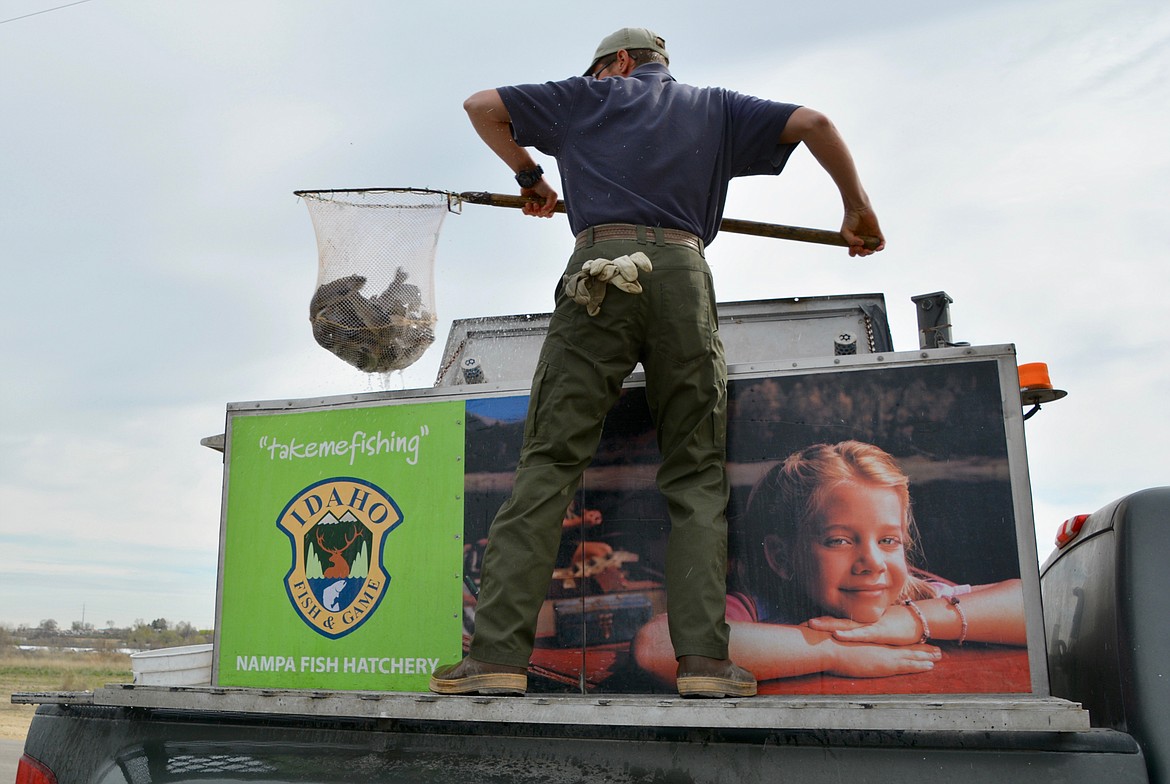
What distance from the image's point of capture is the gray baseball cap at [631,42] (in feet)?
11.2

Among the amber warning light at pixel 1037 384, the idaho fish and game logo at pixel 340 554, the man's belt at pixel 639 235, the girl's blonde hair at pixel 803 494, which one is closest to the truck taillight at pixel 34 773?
the idaho fish and game logo at pixel 340 554

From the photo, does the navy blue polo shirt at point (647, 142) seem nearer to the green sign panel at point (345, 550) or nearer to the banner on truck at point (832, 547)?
the banner on truck at point (832, 547)

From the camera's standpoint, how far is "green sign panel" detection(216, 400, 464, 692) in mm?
3160

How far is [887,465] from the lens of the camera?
2.79 m

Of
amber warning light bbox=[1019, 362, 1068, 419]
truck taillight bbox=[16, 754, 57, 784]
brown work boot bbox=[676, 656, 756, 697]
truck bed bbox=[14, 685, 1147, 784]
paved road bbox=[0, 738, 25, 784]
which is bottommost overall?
paved road bbox=[0, 738, 25, 784]

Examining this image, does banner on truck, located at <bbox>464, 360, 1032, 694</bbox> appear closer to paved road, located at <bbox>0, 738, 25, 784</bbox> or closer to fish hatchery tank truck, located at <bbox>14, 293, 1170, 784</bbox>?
fish hatchery tank truck, located at <bbox>14, 293, 1170, 784</bbox>

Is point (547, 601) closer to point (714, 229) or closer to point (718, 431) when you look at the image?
point (718, 431)

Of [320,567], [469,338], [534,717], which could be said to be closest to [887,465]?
[534,717]

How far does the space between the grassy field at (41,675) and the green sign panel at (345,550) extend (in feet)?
53.3

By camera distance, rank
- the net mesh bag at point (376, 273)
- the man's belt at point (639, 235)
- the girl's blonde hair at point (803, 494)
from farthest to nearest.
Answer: the net mesh bag at point (376, 273) → the man's belt at point (639, 235) → the girl's blonde hair at point (803, 494)

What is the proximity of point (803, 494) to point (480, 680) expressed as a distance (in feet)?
3.45

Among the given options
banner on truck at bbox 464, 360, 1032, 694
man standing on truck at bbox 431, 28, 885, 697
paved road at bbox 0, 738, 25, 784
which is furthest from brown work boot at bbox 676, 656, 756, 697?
paved road at bbox 0, 738, 25, 784

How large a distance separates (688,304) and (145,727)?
1942mm

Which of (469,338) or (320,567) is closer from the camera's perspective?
(320,567)
